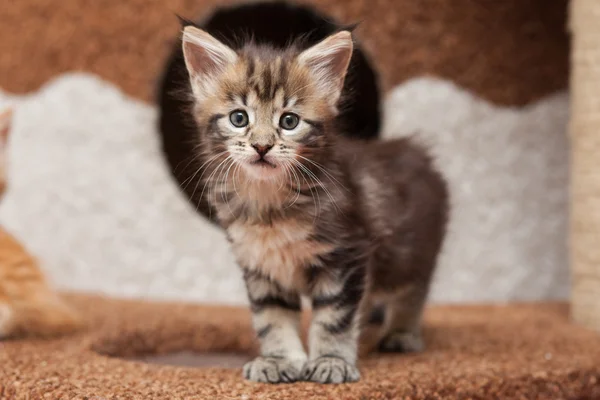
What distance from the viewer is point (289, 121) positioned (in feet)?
5.00

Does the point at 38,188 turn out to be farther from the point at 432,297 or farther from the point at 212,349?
the point at 432,297

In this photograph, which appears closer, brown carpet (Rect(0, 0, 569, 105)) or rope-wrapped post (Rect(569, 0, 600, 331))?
rope-wrapped post (Rect(569, 0, 600, 331))

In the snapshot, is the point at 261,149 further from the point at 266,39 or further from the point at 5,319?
the point at 266,39

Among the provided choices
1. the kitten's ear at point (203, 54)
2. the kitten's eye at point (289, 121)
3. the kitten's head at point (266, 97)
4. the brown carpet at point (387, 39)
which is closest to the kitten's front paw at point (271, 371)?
the kitten's head at point (266, 97)

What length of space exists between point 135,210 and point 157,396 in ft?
5.01

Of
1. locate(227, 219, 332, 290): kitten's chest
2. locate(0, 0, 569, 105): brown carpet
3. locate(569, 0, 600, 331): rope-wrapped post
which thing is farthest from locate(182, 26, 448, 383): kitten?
locate(0, 0, 569, 105): brown carpet

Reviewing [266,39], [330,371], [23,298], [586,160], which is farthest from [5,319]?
[586,160]

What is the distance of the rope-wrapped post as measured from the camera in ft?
7.40

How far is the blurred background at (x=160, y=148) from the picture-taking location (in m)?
2.73

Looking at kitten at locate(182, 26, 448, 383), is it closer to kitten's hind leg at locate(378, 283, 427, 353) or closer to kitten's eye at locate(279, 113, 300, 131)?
kitten's eye at locate(279, 113, 300, 131)

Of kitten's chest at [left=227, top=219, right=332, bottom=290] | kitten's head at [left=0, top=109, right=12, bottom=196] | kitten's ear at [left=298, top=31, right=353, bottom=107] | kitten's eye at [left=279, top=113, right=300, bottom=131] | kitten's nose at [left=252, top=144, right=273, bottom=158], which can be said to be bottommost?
kitten's chest at [left=227, top=219, right=332, bottom=290]

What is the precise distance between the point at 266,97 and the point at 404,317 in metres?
0.81

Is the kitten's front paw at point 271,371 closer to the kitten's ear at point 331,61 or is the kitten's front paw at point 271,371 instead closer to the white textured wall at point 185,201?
the kitten's ear at point 331,61

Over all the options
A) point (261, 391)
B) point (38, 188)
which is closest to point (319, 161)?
point (261, 391)
